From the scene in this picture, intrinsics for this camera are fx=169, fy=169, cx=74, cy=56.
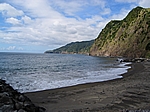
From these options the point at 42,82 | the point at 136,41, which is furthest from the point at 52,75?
the point at 136,41

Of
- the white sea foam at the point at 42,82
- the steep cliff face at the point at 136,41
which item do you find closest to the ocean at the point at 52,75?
the white sea foam at the point at 42,82

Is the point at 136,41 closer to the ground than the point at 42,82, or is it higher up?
higher up

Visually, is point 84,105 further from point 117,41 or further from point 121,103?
point 117,41

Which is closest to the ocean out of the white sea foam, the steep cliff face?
the white sea foam

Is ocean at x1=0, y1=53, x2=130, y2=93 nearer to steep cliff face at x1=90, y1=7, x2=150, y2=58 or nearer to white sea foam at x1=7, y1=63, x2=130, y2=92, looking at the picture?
white sea foam at x1=7, y1=63, x2=130, y2=92

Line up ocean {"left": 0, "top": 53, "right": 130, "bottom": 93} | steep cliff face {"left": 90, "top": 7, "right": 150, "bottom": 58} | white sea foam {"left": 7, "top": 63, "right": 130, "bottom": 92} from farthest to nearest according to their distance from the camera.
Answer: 1. steep cliff face {"left": 90, "top": 7, "right": 150, "bottom": 58}
2. ocean {"left": 0, "top": 53, "right": 130, "bottom": 93}
3. white sea foam {"left": 7, "top": 63, "right": 130, "bottom": 92}

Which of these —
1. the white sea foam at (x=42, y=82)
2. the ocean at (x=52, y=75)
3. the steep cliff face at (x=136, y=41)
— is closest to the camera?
the white sea foam at (x=42, y=82)

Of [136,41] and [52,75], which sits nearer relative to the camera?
[52,75]

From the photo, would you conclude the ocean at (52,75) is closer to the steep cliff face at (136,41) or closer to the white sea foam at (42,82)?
the white sea foam at (42,82)

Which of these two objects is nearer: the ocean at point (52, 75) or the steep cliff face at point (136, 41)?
the ocean at point (52, 75)

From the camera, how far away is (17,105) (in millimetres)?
7965

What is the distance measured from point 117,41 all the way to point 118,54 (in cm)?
937

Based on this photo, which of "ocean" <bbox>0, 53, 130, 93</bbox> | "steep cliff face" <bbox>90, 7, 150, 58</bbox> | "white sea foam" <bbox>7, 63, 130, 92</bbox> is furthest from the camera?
"steep cliff face" <bbox>90, 7, 150, 58</bbox>

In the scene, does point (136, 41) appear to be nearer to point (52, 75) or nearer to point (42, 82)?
point (52, 75)
